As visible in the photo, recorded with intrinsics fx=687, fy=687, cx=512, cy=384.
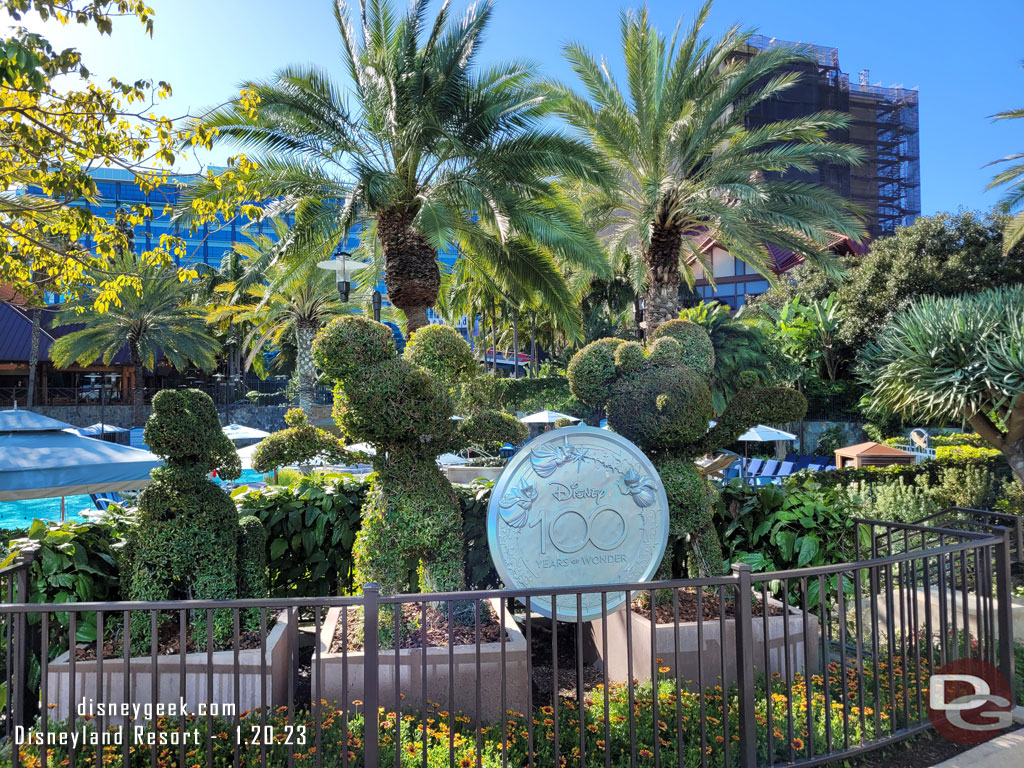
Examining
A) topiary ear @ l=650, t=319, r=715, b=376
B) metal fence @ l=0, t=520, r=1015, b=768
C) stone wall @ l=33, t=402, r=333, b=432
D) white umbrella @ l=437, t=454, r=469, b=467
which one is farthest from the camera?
stone wall @ l=33, t=402, r=333, b=432

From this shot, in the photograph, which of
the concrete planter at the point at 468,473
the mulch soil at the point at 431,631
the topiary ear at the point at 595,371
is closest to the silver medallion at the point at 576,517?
the mulch soil at the point at 431,631

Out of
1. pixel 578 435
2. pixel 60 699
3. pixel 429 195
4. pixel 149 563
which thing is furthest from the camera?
pixel 429 195

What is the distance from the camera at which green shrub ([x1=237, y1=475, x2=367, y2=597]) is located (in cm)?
600

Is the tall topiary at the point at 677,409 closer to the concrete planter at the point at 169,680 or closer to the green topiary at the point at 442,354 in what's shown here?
the green topiary at the point at 442,354

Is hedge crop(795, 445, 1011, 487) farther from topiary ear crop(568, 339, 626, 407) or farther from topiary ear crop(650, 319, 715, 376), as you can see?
topiary ear crop(568, 339, 626, 407)

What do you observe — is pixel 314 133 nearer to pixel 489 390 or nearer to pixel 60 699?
pixel 489 390

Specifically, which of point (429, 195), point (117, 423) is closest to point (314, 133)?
point (429, 195)

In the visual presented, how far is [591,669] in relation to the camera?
582cm

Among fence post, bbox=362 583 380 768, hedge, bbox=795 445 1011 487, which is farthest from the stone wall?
fence post, bbox=362 583 380 768

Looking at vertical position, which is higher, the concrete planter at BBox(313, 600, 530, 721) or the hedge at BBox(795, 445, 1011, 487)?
the hedge at BBox(795, 445, 1011, 487)

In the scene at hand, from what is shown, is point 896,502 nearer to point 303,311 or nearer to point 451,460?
point 451,460

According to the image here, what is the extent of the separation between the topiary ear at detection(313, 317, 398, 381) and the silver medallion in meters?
1.22

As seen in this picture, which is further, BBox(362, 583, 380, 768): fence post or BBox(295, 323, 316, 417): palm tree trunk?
BBox(295, 323, 316, 417): palm tree trunk

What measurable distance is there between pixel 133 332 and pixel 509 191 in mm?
24878
